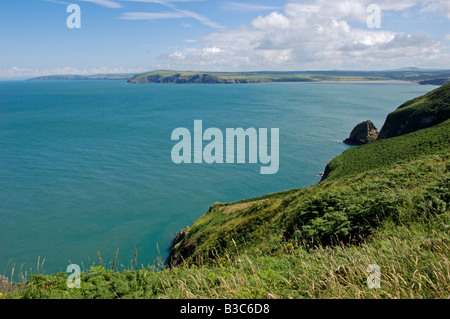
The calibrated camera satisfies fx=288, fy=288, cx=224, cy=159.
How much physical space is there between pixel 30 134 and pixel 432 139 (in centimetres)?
11212

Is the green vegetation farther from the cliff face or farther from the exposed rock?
the exposed rock

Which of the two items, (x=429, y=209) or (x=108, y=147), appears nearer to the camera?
(x=429, y=209)

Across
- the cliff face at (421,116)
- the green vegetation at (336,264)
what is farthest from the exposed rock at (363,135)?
the green vegetation at (336,264)

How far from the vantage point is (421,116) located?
66.8 meters

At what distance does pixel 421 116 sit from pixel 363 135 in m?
20.8

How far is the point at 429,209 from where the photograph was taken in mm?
9961

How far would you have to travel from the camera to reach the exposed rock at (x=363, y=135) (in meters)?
86.4

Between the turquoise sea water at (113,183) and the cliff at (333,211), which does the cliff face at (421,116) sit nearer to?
the turquoise sea water at (113,183)

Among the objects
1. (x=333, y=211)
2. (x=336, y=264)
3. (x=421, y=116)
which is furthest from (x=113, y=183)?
(x=421, y=116)
